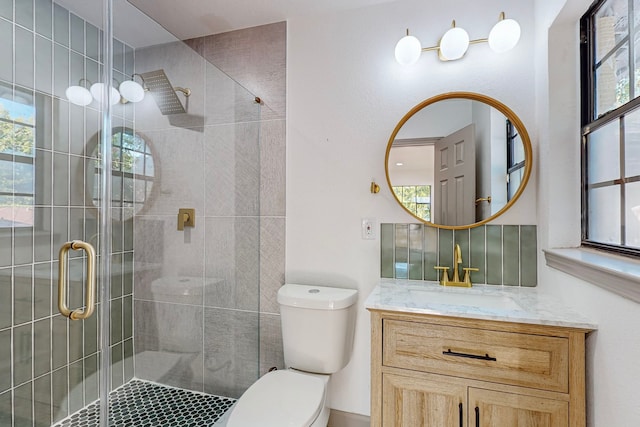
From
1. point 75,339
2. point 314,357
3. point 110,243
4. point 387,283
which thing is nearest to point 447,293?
point 387,283

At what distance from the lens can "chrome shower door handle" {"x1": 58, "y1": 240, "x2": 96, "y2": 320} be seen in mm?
1259

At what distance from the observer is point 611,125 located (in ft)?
3.77

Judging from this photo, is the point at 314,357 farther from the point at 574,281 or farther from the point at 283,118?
the point at 283,118

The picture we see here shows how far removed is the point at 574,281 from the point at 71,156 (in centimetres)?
204

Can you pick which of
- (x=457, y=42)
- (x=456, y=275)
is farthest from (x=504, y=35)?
(x=456, y=275)

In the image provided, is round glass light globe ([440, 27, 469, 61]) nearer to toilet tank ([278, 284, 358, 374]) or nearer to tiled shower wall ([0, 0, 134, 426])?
toilet tank ([278, 284, 358, 374])

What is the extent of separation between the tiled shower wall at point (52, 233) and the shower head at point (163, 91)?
0.09 metres

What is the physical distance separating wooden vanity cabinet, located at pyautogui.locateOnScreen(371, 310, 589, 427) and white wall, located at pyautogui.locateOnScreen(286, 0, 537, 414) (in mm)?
482

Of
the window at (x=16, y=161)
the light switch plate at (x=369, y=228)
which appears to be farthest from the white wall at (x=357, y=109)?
the window at (x=16, y=161)

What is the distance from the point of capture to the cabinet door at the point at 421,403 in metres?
1.20

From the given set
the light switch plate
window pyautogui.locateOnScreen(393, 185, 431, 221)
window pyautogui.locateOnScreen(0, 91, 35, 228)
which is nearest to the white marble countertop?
the light switch plate

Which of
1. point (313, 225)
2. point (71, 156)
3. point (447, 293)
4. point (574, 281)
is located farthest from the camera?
point (313, 225)

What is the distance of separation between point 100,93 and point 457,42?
1.61m

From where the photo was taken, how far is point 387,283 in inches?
66.2
